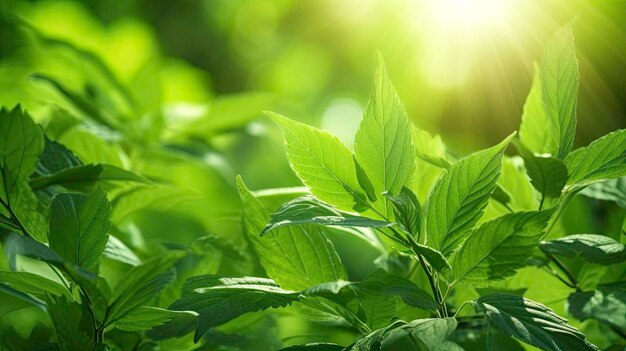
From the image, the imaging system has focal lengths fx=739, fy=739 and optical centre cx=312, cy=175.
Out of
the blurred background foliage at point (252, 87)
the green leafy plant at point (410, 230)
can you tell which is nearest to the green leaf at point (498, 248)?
the green leafy plant at point (410, 230)

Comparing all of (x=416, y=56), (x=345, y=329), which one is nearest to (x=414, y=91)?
(x=416, y=56)

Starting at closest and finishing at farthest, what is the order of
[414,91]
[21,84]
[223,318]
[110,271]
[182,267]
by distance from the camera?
[223,318], [182,267], [110,271], [21,84], [414,91]

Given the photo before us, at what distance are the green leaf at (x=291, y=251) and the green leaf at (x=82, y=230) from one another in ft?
0.22

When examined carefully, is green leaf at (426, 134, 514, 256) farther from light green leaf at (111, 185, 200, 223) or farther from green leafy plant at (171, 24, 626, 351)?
light green leaf at (111, 185, 200, 223)

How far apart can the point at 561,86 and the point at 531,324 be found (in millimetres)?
127

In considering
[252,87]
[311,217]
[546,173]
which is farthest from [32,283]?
[252,87]

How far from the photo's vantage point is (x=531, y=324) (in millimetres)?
312

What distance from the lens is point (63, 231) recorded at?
1.13 feet

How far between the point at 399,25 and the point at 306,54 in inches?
9.2

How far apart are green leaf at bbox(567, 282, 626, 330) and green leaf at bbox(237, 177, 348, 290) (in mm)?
135

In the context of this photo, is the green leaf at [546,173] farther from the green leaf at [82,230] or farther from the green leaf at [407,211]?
the green leaf at [82,230]

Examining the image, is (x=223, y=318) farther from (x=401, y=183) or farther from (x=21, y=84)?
(x=21, y=84)

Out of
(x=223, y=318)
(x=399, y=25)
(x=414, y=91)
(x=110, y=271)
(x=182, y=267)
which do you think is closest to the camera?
(x=223, y=318)

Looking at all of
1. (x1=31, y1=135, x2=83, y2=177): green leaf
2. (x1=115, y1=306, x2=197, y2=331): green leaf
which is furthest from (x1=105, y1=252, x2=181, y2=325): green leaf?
(x1=31, y1=135, x2=83, y2=177): green leaf
